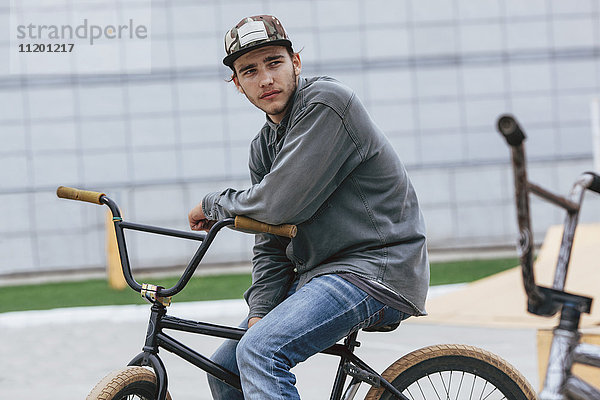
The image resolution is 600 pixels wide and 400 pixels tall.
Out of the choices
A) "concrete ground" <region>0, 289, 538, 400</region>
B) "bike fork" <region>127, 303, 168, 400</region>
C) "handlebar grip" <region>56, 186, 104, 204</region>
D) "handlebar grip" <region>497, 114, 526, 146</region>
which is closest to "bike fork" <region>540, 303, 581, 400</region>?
"handlebar grip" <region>497, 114, 526, 146</region>

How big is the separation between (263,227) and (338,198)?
0.28 m

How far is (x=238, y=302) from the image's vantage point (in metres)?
9.02

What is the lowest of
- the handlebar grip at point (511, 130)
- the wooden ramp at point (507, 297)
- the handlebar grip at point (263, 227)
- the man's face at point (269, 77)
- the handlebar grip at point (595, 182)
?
the wooden ramp at point (507, 297)

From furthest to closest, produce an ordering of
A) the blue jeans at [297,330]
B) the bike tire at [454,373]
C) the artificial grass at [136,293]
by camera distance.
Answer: the artificial grass at [136,293], the bike tire at [454,373], the blue jeans at [297,330]

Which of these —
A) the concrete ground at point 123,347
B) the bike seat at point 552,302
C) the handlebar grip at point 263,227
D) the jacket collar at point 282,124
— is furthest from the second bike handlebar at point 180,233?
the concrete ground at point 123,347

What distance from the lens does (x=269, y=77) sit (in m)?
2.80

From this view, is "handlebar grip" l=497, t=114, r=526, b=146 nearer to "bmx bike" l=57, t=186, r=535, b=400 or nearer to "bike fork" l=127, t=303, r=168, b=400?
"bmx bike" l=57, t=186, r=535, b=400

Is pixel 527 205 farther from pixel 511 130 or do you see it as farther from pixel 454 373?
pixel 454 373

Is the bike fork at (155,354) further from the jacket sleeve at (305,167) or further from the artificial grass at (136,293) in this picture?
the artificial grass at (136,293)

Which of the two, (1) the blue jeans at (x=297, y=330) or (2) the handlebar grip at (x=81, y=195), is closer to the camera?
(1) the blue jeans at (x=297, y=330)

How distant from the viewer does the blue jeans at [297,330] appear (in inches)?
103

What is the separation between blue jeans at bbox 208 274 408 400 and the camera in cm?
261

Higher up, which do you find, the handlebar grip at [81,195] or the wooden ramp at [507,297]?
the handlebar grip at [81,195]

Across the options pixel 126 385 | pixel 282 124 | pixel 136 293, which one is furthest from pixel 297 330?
pixel 136 293
